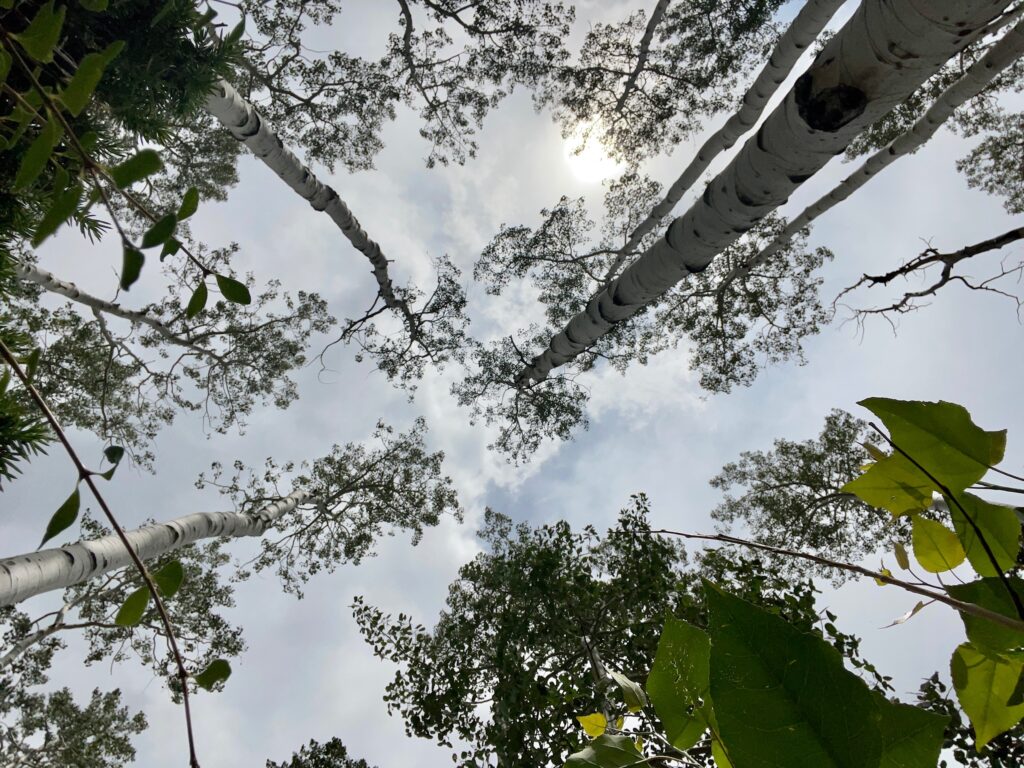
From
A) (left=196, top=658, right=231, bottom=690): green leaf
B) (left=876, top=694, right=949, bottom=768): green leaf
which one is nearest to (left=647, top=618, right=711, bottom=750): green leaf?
(left=876, top=694, right=949, bottom=768): green leaf

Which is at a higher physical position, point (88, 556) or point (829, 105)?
point (88, 556)

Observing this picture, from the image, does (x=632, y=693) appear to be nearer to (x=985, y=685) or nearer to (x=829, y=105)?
(x=985, y=685)

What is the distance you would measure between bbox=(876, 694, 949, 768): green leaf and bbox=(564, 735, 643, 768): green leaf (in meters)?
0.22

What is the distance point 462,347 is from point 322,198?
9.93 feet

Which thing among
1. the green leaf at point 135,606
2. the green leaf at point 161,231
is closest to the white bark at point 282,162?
the green leaf at point 161,231

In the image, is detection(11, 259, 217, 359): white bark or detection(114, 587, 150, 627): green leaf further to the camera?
detection(11, 259, 217, 359): white bark

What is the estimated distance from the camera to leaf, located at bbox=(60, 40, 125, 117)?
1.61 feet

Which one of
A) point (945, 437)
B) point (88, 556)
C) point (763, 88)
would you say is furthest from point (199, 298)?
point (763, 88)

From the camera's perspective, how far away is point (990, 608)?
1.42 feet

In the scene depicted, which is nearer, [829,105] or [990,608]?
[990,608]

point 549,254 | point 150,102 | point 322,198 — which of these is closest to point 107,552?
point 150,102

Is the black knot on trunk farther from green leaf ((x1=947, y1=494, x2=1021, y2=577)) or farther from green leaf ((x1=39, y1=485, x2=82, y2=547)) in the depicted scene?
green leaf ((x1=39, y1=485, x2=82, y2=547))

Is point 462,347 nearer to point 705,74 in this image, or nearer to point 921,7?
point 705,74

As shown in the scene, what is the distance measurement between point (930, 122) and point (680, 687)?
6091 mm
